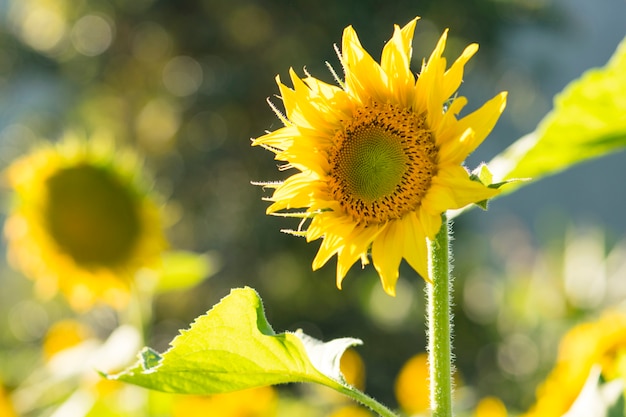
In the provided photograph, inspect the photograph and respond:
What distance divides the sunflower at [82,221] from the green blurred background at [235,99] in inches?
139

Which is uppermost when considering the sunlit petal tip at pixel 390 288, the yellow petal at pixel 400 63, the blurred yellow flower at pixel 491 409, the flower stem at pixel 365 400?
the blurred yellow flower at pixel 491 409

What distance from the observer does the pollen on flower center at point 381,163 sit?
458 mm

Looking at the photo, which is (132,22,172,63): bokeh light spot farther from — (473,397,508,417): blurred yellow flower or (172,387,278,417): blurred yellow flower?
(473,397,508,417): blurred yellow flower

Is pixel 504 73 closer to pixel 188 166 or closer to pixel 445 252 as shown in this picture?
pixel 188 166

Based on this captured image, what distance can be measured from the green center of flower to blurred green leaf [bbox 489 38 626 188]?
0.87 m

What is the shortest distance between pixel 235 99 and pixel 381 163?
5416 millimetres

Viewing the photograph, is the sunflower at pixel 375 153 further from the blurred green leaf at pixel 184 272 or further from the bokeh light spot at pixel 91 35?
the bokeh light spot at pixel 91 35

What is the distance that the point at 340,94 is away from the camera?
18.4 inches

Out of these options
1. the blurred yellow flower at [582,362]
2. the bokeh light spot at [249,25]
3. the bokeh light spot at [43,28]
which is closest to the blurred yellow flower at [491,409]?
the blurred yellow flower at [582,362]

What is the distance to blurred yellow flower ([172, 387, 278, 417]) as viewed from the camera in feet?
3.48

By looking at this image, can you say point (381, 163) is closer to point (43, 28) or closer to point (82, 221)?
point (82, 221)

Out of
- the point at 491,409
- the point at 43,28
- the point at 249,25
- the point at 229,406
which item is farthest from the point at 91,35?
the point at 491,409

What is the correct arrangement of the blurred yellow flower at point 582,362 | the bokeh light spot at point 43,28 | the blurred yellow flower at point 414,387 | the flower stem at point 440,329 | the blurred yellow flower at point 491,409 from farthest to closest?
1. the bokeh light spot at point 43,28
2. the blurred yellow flower at point 414,387
3. the blurred yellow flower at point 491,409
4. the blurred yellow flower at point 582,362
5. the flower stem at point 440,329

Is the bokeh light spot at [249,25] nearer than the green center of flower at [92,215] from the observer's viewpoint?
No
